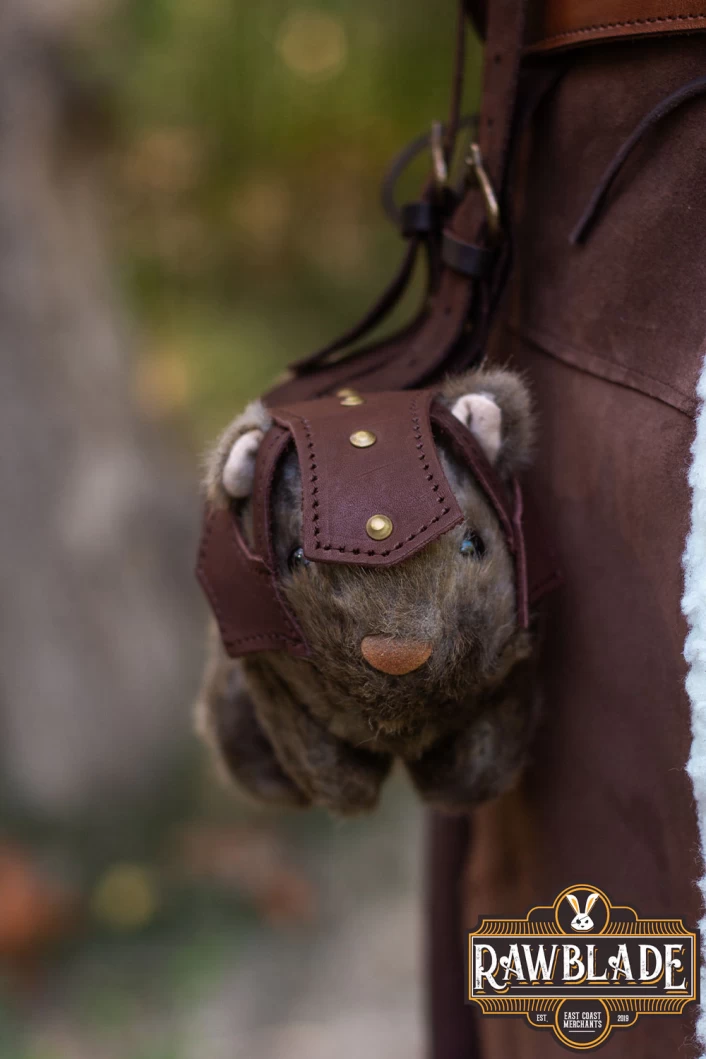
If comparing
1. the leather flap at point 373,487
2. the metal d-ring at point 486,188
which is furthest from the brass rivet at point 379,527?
the metal d-ring at point 486,188

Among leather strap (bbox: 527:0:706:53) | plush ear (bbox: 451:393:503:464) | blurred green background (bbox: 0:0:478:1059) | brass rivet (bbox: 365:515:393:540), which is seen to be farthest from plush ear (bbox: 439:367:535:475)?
blurred green background (bbox: 0:0:478:1059)

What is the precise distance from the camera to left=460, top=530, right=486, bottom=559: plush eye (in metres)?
0.58

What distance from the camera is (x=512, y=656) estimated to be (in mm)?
623

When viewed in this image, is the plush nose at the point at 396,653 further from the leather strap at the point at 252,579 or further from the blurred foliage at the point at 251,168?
the blurred foliage at the point at 251,168

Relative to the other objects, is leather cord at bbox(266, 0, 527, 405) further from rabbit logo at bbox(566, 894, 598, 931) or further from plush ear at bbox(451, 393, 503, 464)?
rabbit logo at bbox(566, 894, 598, 931)

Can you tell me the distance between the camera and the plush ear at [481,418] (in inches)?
24.2

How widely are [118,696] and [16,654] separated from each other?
0.24m

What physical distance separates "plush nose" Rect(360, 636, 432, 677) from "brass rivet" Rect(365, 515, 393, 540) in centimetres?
6

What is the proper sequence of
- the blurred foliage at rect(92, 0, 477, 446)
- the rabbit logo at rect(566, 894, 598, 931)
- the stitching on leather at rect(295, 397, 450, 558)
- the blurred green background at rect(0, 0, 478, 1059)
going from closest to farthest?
the stitching on leather at rect(295, 397, 450, 558) < the rabbit logo at rect(566, 894, 598, 931) < the blurred green background at rect(0, 0, 478, 1059) < the blurred foliage at rect(92, 0, 477, 446)

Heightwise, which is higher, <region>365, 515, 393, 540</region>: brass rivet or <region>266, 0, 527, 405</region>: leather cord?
<region>266, 0, 527, 405</region>: leather cord

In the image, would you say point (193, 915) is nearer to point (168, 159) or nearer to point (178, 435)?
point (178, 435)

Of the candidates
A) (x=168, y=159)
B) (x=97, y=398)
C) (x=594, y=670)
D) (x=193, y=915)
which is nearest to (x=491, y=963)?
(x=594, y=670)

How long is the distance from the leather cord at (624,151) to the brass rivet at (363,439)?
9.0 inches

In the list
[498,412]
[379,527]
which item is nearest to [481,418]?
[498,412]
